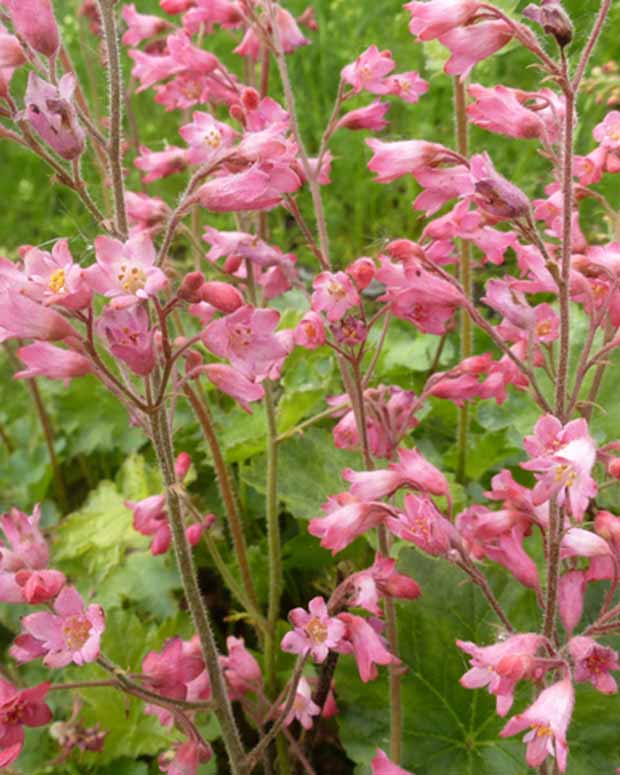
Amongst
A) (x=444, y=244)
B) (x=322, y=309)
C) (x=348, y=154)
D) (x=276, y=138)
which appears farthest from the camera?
(x=348, y=154)

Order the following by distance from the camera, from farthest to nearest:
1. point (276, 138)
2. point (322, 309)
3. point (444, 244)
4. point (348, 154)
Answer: point (348, 154)
point (444, 244)
point (322, 309)
point (276, 138)

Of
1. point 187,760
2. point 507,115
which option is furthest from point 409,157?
point 187,760

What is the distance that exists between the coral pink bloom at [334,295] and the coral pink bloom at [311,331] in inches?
1.3

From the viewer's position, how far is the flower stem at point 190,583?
46.4 inches

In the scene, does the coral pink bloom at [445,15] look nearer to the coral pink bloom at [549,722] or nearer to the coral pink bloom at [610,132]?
the coral pink bloom at [610,132]

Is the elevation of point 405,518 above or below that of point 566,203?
below

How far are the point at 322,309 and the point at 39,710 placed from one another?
68 centimetres

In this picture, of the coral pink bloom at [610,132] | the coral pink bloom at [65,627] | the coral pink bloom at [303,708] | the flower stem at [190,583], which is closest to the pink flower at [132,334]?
the flower stem at [190,583]

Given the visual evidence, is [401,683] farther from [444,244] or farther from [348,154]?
[348,154]

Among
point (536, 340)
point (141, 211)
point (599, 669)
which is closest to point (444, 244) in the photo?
point (536, 340)

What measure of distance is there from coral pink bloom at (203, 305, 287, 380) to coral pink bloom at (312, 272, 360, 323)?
0.48ft

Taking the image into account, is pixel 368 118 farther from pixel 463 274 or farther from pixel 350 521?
pixel 350 521

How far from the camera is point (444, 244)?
1519mm

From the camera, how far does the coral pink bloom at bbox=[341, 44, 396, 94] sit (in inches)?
69.2
